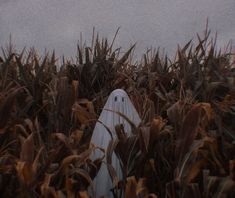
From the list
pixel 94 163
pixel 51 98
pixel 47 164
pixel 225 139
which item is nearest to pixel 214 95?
pixel 225 139

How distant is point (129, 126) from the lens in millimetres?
1628

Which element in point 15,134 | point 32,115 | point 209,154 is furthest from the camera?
point 32,115

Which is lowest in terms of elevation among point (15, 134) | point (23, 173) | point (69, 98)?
point (23, 173)

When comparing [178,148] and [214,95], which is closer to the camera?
[178,148]

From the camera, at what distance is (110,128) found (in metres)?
1.61

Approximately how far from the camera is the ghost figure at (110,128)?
1.52m

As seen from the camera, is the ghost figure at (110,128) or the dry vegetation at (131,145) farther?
the ghost figure at (110,128)

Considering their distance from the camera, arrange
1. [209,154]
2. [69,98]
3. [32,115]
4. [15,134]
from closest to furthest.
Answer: [209,154], [15,134], [69,98], [32,115]

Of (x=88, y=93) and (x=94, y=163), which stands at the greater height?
(x=88, y=93)

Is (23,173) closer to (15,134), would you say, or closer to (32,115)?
(15,134)

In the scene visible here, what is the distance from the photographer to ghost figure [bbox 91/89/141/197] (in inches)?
59.8

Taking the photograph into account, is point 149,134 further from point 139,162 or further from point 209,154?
point 209,154

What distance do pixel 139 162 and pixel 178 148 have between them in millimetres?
141

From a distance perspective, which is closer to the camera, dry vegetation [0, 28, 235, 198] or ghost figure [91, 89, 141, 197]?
dry vegetation [0, 28, 235, 198]
